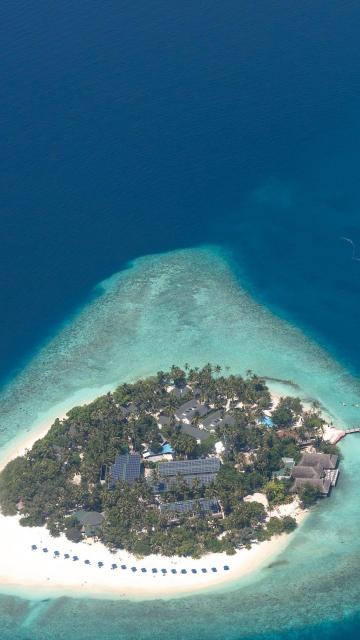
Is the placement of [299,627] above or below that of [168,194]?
below

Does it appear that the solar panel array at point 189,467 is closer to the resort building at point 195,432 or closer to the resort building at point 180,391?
the resort building at point 195,432

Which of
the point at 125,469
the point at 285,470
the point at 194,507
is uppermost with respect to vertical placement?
the point at 125,469

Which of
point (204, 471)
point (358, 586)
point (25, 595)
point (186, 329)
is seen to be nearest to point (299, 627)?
point (358, 586)

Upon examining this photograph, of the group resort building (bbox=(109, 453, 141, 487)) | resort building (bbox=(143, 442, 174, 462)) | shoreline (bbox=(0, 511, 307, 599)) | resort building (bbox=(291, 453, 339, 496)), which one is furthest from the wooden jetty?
resort building (bbox=(109, 453, 141, 487))

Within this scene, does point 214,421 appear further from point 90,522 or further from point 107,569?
point 107,569

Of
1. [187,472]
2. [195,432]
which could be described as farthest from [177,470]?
[195,432]

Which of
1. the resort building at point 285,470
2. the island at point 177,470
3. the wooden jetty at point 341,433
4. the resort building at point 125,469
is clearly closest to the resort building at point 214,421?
the island at point 177,470

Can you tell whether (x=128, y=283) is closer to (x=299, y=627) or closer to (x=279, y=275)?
(x=279, y=275)
